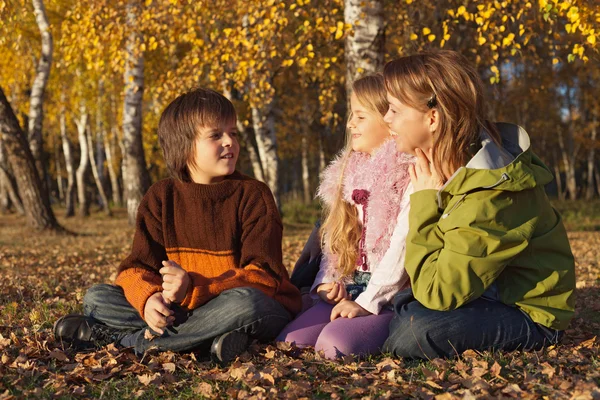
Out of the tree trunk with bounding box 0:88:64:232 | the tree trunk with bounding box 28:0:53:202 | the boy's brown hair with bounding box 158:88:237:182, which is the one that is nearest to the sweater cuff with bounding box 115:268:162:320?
the boy's brown hair with bounding box 158:88:237:182

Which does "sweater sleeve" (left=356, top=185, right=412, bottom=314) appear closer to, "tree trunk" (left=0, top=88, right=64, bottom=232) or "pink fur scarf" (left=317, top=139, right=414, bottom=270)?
"pink fur scarf" (left=317, top=139, right=414, bottom=270)

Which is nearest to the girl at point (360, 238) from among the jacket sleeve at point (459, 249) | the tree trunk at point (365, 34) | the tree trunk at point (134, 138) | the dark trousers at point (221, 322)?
the dark trousers at point (221, 322)

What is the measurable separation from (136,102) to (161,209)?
1092 centimetres

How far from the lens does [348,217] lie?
4.38m

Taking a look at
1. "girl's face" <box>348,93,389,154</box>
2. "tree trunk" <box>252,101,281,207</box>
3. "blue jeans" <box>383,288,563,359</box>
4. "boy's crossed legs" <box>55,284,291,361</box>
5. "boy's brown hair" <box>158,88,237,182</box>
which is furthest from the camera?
"tree trunk" <box>252,101,281,207</box>

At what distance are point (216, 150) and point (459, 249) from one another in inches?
62.7

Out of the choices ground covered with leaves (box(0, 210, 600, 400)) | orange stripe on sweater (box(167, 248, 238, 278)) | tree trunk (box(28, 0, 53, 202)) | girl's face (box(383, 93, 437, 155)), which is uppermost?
tree trunk (box(28, 0, 53, 202))

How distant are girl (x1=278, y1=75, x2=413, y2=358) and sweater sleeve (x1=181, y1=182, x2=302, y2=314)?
0.23 meters

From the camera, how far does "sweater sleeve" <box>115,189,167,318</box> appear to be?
4113mm

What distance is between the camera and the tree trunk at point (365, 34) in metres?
8.09

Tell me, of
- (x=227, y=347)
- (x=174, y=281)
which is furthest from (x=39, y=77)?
(x=227, y=347)

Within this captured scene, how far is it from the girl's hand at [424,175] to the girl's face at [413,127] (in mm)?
43

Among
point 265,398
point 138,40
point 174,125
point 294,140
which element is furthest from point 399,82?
point 294,140

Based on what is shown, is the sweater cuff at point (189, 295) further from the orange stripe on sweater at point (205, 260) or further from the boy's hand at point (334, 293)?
the boy's hand at point (334, 293)
